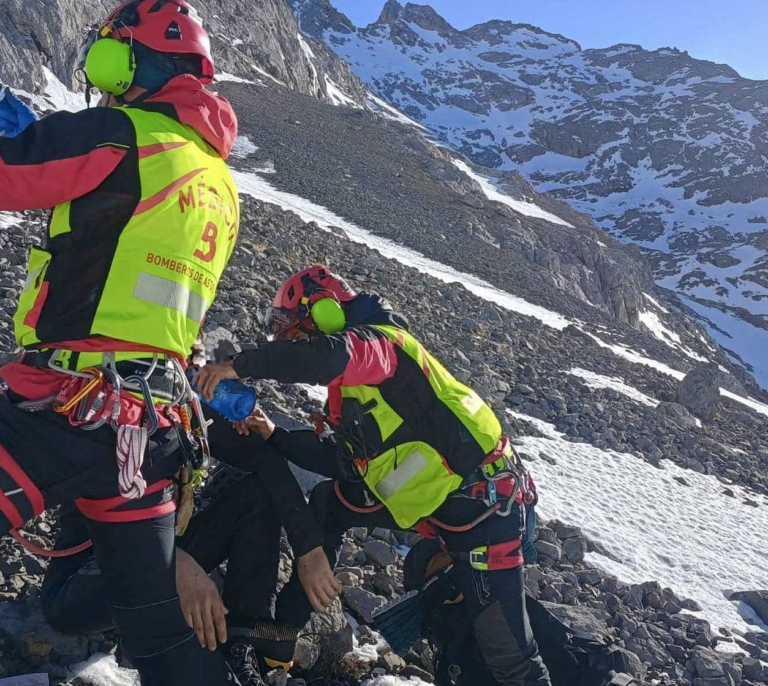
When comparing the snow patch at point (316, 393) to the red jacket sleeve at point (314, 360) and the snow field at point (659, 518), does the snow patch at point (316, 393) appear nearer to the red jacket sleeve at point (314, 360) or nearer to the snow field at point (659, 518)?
the snow field at point (659, 518)

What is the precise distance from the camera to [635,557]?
21.9 ft

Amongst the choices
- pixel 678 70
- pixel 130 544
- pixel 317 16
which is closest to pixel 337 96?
pixel 130 544

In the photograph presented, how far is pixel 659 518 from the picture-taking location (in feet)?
26.5

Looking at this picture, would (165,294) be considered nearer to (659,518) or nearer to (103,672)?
(103,672)

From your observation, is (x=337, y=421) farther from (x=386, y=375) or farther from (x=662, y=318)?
(x=662, y=318)

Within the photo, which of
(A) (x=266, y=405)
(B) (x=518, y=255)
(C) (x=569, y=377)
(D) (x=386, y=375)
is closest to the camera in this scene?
(D) (x=386, y=375)

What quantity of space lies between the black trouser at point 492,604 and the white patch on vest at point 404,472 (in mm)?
260

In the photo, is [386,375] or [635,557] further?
[635,557]

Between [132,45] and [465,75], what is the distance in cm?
20094

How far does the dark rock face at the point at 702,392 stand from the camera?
52.4ft

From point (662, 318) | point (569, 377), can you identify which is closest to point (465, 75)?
point (662, 318)

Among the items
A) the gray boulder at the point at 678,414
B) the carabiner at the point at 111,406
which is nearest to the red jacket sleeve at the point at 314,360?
the carabiner at the point at 111,406

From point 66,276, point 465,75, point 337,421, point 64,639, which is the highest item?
point 465,75

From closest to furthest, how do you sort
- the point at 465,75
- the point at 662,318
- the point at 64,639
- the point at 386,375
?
the point at 64,639 → the point at 386,375 → the point at 662,318 → the point at 465,75
